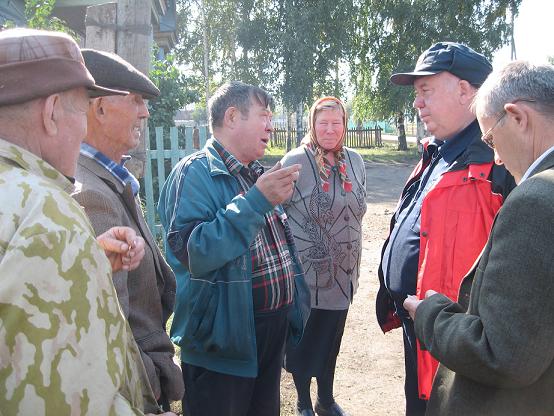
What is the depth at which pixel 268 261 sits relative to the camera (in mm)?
2488

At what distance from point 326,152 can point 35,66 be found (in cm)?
270

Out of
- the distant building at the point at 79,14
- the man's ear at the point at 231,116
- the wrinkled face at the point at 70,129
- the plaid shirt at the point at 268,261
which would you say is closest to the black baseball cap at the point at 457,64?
the man's ear at the point at 231,116

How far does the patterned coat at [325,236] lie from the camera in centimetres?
358

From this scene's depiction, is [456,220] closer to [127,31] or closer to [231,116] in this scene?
[231,116]

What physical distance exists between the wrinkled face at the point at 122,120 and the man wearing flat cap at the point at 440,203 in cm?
Answer: 131

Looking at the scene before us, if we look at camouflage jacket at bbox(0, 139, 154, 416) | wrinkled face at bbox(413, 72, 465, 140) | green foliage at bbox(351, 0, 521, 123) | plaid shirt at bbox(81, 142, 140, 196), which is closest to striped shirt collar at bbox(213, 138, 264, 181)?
plaid shirt at bbox(81, 142, 140, 196)

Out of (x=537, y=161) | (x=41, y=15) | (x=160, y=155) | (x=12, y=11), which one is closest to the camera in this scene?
(x=537, y=161)

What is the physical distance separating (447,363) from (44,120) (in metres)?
1.26

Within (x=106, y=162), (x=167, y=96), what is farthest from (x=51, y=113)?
(x=167, y=96)

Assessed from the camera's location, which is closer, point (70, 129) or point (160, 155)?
point (70, 129)

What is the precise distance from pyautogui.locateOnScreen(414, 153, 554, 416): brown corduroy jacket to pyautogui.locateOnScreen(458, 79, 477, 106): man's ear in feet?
3.89

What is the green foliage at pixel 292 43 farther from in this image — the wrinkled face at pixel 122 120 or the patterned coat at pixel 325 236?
the wrinkled face at pixel 122 120

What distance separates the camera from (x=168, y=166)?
6723 mm

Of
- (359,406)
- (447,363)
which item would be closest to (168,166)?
(359,406)
